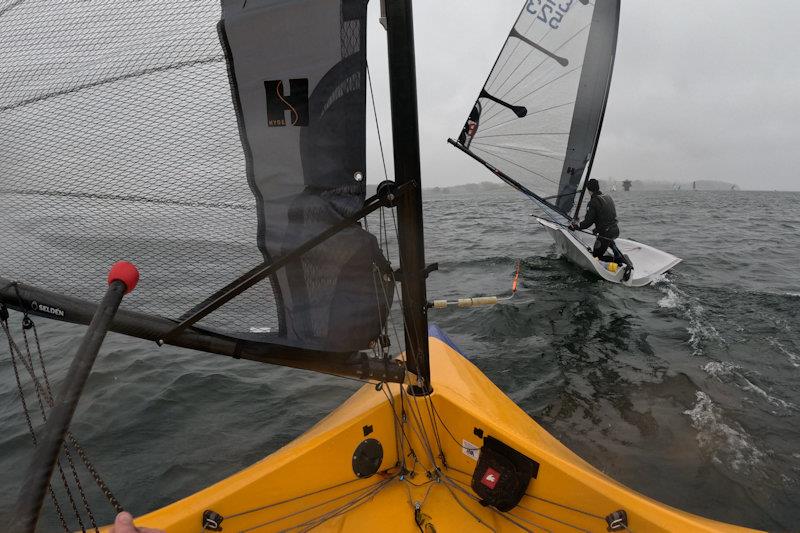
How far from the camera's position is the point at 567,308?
7555mm

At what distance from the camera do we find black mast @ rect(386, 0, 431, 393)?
190cm

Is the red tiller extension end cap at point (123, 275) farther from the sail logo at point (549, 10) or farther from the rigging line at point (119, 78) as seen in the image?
the sail logo at point (549, 10)

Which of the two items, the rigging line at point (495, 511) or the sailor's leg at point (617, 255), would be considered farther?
the sailor's leg at point (617, 255)

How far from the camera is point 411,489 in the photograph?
8.40ft

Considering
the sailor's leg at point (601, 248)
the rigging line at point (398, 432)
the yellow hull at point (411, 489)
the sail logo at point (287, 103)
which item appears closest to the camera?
the sail logo at point (287, 103)

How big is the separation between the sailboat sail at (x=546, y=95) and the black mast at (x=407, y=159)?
5.98 metres

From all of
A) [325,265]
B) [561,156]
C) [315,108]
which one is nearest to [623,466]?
[325,265]

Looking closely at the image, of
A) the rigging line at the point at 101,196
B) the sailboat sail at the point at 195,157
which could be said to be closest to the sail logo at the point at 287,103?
the sailboat sail at the point at 195,157

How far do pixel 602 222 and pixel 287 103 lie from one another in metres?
8.44

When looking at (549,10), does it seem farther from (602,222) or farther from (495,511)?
(495,511)

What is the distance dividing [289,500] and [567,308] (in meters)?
6.33

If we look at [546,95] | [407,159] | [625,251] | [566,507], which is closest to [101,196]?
[407,159]

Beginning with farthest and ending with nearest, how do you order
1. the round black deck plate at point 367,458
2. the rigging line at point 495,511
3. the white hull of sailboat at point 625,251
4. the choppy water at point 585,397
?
the white hull of sailboat at point 625,251
the choppy water at point 585,397
the round black deck plate at point 367,458
the rigging line at point 495,511

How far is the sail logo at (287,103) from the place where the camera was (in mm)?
1825
